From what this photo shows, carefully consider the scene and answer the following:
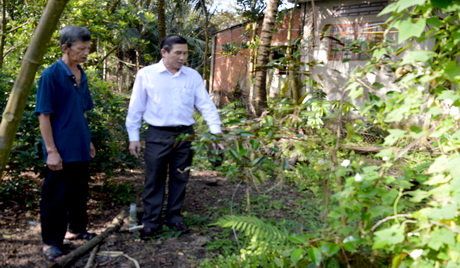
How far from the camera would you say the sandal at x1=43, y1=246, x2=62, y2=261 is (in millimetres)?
3646

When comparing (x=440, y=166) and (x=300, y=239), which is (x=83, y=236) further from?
(x=440, y=166)

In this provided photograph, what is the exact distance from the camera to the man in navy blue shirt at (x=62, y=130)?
11.4ft

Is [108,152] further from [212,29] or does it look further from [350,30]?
[212,29]

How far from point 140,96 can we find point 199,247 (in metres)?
1.55

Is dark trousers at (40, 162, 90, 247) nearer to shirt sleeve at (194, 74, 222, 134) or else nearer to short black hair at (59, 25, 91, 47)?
short black hair at (59, 25, 91, 47)

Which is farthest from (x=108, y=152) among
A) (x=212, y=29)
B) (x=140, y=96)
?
(x=212, y=29)

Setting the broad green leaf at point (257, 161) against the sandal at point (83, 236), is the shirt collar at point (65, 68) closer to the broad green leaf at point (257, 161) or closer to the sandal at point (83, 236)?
the sandal at point (83, 236)

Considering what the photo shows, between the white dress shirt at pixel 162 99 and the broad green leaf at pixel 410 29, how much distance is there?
Answer: 2479 millimetres

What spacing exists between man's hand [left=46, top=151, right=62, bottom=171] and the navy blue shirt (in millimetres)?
100

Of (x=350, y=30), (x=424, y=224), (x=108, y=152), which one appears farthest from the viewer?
(x=350, y=30)

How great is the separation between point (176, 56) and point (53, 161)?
145 centimetres

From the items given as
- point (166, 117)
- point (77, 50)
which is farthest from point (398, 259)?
point (77, 50)

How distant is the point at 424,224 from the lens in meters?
1.94

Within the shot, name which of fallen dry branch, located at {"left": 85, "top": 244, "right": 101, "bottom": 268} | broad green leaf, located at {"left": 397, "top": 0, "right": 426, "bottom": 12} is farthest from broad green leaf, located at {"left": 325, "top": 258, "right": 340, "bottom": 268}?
fallen dry branch, located at {"left": 85, "top": 244, "right": 101, "bottom": 268}
